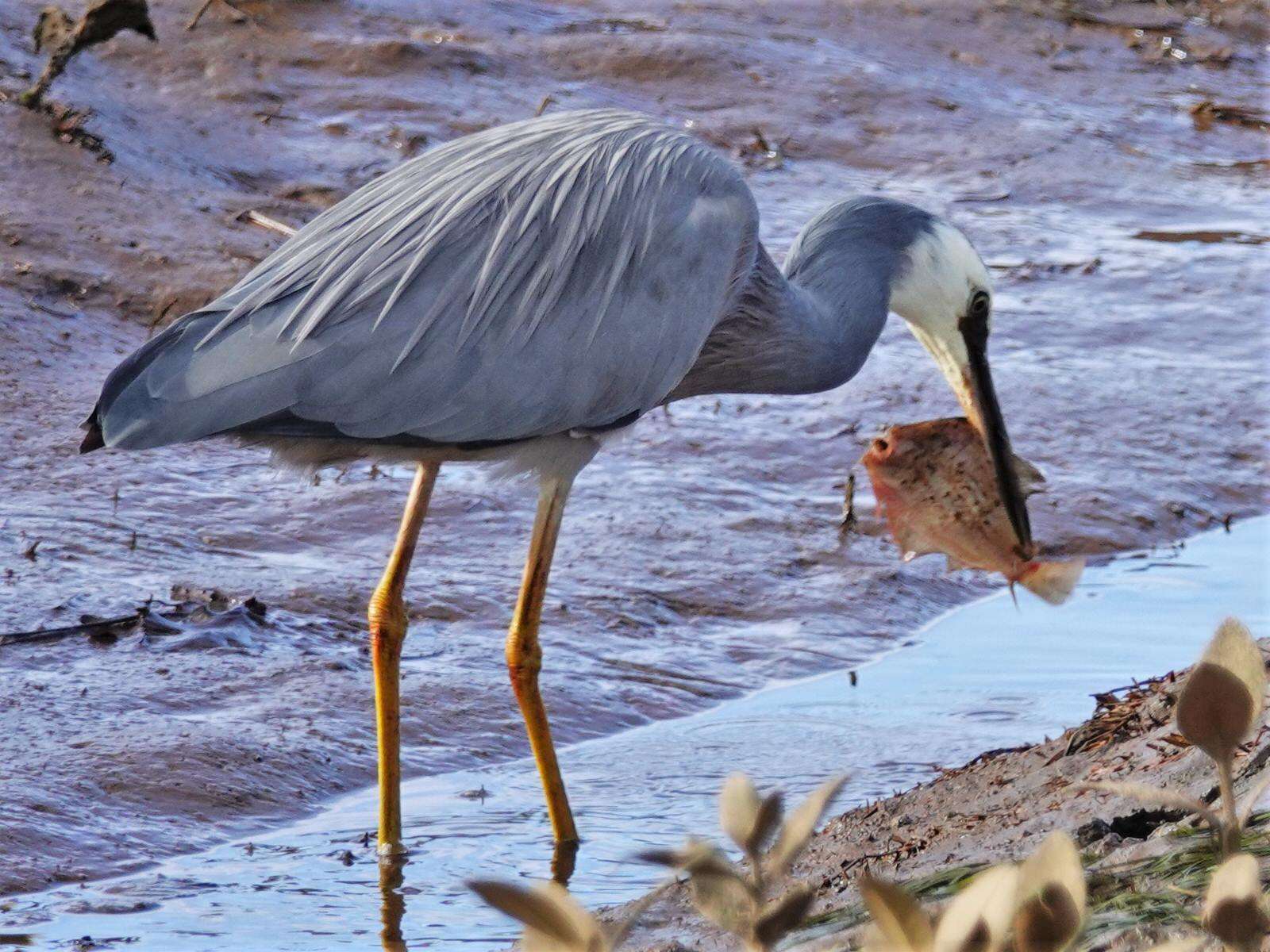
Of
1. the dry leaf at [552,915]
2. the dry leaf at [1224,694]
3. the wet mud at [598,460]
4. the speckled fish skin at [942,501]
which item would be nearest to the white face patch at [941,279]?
the speckled fish skin at [942,501]

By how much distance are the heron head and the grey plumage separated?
35 centimetres

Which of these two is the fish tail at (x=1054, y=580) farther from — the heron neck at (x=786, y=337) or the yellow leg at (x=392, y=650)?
the yellow leg at (x=392, y=650)

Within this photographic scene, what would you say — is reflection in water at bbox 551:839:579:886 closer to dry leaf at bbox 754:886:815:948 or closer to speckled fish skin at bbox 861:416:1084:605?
speckled fish skin at bbox 861:416:1084:605

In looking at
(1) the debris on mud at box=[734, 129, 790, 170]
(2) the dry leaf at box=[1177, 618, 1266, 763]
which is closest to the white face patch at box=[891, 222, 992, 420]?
(2) the dry leaf at box=[1177, 618, 1266, 763]

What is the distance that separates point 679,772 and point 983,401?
1.30m

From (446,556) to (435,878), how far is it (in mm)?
2149

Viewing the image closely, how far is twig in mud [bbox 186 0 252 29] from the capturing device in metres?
10.5

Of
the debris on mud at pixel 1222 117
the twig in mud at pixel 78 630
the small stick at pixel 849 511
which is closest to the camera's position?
the twig in mud at pixel 78 630

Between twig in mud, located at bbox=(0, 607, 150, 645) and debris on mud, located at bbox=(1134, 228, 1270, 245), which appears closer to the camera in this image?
twig in mud, located at bbox=(0, 607, 150, 645)

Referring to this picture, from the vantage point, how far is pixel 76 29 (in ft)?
28.9

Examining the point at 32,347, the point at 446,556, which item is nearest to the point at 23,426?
the point at 32,347

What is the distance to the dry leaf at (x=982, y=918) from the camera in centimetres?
151

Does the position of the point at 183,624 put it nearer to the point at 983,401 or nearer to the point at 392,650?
the point at 392,650

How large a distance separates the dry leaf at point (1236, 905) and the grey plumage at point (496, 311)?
9.05ft
